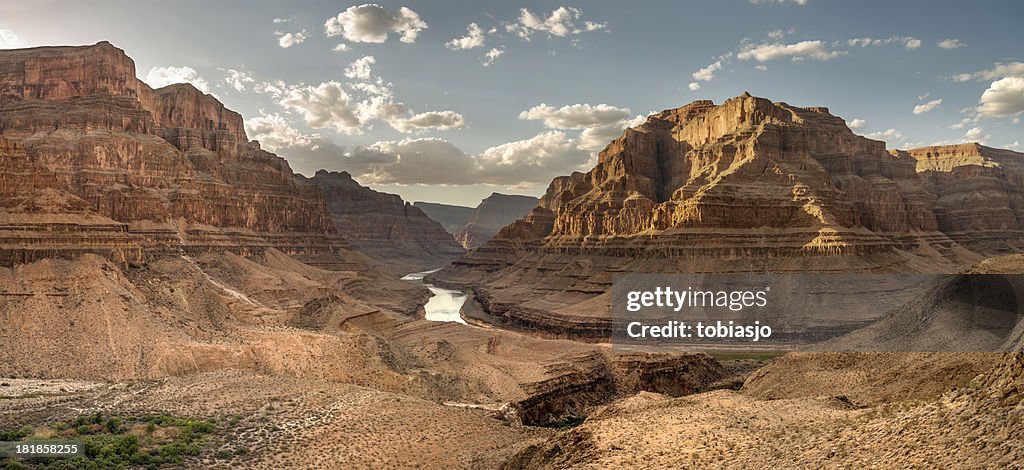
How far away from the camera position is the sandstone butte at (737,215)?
283 feet

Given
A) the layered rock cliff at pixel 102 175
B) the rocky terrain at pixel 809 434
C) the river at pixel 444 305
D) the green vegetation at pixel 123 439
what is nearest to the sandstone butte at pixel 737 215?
the river at pixel 444 305

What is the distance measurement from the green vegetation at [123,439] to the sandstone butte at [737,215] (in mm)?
55993

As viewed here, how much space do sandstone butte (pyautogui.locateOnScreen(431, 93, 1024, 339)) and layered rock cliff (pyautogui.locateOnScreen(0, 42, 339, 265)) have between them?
42410mm

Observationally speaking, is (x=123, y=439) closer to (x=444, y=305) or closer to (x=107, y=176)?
(x=107, y=176)

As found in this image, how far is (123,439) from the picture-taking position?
22.8 metres

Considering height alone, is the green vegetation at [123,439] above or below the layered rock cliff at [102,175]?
below

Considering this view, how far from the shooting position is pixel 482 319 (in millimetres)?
94125

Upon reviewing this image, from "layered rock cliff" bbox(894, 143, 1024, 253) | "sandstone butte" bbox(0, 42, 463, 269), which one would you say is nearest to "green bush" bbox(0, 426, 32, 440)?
"sandstone butte" bbox(0, 42, 463, 269)

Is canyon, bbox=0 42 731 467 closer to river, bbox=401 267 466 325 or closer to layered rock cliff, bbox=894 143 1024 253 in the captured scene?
river, bbox=401 267 466 325

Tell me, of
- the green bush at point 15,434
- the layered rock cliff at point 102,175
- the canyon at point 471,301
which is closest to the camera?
the green bush at point 15,434

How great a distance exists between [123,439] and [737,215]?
83.3 meters

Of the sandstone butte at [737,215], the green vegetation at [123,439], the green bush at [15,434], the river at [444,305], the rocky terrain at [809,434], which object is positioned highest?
the sandstone butte at [737,215]

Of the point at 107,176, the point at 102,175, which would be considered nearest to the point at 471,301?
the point at 107,176

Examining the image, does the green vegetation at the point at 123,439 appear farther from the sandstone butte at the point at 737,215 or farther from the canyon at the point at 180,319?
the sandstone butte at the point at 737,215
